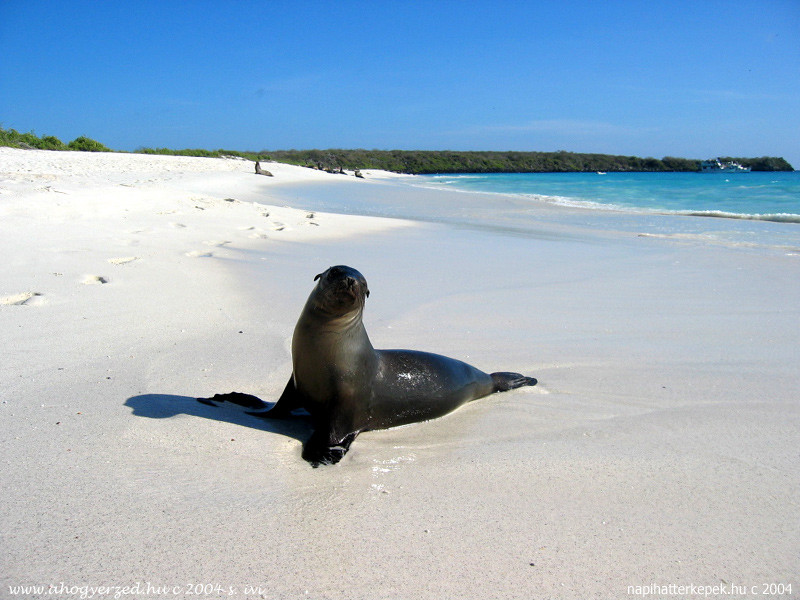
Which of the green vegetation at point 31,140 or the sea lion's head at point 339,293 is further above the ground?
the green vegetation at point 31,140

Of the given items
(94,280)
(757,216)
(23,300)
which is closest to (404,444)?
(23,300)

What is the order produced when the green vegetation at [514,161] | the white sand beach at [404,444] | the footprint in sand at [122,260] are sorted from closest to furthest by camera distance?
the white sand beach at [404,444] → the footprint in sand at [122,260] → the green vegetation at [514,161]

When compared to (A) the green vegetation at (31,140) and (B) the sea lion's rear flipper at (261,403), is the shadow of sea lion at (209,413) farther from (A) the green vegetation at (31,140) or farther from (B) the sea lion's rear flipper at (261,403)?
(A) the green vegetation at (31,140)

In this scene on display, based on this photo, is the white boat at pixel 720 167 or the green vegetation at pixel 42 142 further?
the white boat at pixel 720 167

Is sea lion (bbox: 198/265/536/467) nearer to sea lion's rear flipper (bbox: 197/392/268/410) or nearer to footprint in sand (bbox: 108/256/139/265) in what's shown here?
sea lion's rear flipper (bbox: 197/392/268/410)

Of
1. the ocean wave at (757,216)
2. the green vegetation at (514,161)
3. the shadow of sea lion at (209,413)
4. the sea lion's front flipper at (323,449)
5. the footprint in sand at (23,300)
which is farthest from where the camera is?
the green vegetation at (514,161)

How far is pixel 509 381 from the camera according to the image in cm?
374

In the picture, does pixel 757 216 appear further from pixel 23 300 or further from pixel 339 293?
pixel 23 300

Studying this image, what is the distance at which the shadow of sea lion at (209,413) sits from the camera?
113 inches

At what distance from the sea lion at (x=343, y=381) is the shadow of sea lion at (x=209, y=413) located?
61 mm

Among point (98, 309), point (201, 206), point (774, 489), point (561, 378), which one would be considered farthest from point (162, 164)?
point (774, 489)

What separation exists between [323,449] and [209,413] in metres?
0.64

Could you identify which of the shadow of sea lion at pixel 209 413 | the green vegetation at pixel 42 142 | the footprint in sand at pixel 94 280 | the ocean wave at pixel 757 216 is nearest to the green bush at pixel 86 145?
the green vegetation at pixel 42 142

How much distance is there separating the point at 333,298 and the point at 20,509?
1355mm
